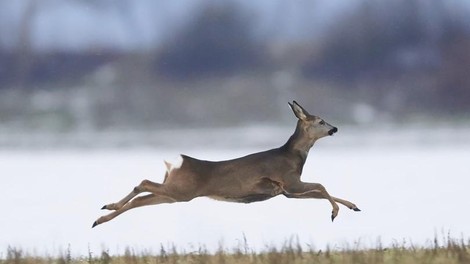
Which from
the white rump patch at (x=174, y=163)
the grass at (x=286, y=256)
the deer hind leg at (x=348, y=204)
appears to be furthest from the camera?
the deer hind leg at (x=348, y=204)

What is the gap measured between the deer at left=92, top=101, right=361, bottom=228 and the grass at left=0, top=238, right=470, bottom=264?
18cm

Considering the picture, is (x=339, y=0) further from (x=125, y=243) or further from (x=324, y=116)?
(x=125, y=243)

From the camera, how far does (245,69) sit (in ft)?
10.7

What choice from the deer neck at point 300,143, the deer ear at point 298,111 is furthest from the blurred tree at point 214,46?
the deer neck at point 300,143

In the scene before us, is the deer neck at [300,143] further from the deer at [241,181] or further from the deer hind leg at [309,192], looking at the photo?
the deer hind leg at [309,192]

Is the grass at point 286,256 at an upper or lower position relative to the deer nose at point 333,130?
lower

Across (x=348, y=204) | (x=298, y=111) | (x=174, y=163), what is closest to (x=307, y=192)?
(x=348, y=204)

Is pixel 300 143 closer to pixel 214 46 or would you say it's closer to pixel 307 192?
pixel 307 192

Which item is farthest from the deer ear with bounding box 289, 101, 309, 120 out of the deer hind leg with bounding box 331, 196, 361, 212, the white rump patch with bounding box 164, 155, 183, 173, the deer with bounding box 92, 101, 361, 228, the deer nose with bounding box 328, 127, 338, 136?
the white rump patch with bounding box 164, 155, 183, 173

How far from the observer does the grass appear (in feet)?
9.88

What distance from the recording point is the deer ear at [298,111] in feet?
10.6

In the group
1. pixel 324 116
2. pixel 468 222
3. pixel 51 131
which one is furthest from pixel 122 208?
pixel 468 222

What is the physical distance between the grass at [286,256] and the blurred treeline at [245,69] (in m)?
0.47

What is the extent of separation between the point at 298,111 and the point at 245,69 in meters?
0.25
